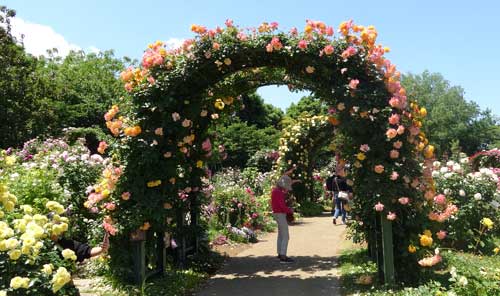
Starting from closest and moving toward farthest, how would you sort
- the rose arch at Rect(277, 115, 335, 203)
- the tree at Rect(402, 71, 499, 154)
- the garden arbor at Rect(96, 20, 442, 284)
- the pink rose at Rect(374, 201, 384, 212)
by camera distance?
the pink rose at Rect(374, 201, 384, 212) < the garden arbor at Rect(96, 20, 442, 284) < the rose arch at Rect(277, 115, 335, 203) < the tree at Rect(402, 71, 499, 154)

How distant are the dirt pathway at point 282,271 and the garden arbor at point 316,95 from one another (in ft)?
3.13

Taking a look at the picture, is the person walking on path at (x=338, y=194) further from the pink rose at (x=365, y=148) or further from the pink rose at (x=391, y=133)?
the pink rose at (x=391, y=133)

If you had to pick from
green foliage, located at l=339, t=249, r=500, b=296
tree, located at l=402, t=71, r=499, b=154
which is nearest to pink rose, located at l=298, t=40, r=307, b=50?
green foliage, located at l=339, t=249, r=500, b=296

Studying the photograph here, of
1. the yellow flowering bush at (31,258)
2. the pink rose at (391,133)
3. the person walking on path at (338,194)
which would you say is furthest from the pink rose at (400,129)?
the person walking on path at (338,194)

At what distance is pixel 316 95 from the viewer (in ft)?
20.6

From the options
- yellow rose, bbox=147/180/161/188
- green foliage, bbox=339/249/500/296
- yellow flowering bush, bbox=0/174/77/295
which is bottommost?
green foliage, bbox=339/249/500/296

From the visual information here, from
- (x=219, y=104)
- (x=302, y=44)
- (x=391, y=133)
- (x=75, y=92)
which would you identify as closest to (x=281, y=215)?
(x=219, y=104)

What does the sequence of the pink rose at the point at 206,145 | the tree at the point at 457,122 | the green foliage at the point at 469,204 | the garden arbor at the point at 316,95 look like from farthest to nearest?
the tree at the point at 457,122, the green foliage at the point at 469,204, the pink rose at the point at 206,145, the garden arbor at the point at 316,95

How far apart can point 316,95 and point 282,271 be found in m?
2.83

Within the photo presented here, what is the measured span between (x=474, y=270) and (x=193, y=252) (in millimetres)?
4376

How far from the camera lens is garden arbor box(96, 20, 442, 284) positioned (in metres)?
5.35

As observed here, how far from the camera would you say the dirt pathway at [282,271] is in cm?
600

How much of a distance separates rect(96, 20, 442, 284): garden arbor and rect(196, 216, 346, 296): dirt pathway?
0.95 metres

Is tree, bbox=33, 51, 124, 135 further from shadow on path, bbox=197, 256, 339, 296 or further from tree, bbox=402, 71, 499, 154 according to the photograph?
tree, bbox=402, 71, 499, 154
